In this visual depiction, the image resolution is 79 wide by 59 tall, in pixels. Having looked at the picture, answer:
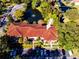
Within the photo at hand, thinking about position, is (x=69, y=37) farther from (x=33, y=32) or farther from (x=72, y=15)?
(x=72, y=15)

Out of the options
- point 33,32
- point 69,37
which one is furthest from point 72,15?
point 69,37

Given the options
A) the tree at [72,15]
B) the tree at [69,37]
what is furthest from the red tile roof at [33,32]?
the tree at [72,15]

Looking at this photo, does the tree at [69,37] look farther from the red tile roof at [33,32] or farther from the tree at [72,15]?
the tree at [72,15]

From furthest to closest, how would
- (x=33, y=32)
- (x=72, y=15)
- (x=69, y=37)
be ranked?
1. (x=72, y=15)
2. (x=33, y=32)
3. (x=69, y=37)

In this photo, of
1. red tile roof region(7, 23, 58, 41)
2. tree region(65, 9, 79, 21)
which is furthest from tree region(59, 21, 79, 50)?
tree region(65, 9, 79, 21)

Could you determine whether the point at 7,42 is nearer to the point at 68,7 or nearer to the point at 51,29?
the point at 51,29

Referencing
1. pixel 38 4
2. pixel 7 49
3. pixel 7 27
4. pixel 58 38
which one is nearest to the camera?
pixel 7 49

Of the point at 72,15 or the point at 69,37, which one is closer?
the point at 69,37

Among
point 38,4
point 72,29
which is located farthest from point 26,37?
point 38,4
